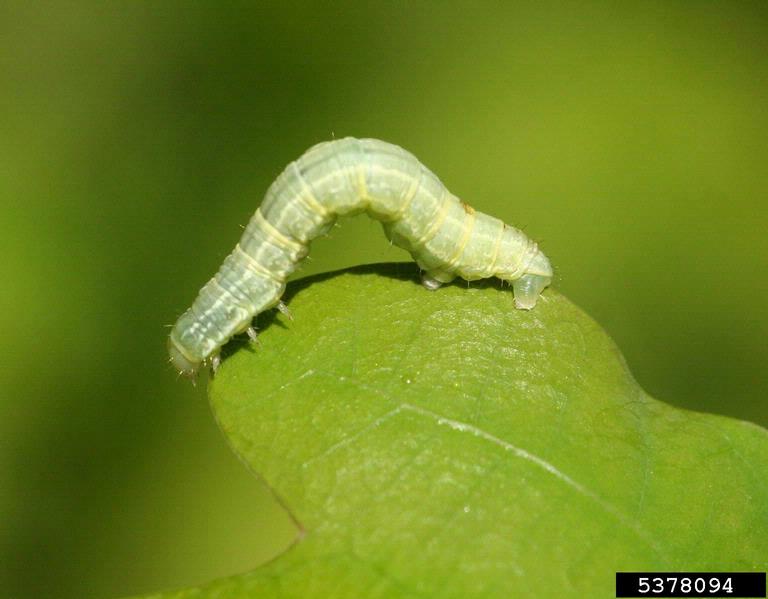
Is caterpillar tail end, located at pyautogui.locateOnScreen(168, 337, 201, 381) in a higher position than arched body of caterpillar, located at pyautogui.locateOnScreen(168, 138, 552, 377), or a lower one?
lower

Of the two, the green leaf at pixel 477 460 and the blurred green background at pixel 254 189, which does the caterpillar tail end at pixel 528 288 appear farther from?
the blurred green background at pixel 254 189

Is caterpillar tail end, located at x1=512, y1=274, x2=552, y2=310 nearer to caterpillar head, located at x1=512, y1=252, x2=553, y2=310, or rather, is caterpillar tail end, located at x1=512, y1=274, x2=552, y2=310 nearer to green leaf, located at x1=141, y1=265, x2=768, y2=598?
caterpillar head, located at x1=512, y1=252, x2=553, y2=310

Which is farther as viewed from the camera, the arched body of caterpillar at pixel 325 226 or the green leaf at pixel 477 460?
the arched body of caterpillar at pixel 325 226

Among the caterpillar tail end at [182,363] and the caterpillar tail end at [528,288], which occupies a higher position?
the caterpillar tail end at [528,288]

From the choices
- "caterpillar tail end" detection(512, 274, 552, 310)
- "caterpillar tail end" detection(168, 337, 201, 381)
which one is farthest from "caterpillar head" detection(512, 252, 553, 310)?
"caterpillar tail end" detection(168, 337, 201, 381)

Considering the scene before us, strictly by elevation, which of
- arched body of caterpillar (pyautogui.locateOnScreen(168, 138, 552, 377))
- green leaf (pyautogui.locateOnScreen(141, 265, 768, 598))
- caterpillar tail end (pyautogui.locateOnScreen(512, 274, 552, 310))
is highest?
arched body of caterpillar (pyautogui.locateOnScreen(168, 138, 552, 377))

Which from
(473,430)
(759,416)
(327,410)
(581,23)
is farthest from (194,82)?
(759,416)

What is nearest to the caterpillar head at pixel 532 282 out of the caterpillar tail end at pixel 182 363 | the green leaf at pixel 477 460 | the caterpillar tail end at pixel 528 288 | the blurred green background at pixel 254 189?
the caterpillar tail end at pixel 528 288

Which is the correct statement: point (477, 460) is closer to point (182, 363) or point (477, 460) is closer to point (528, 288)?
point (528, 288)
